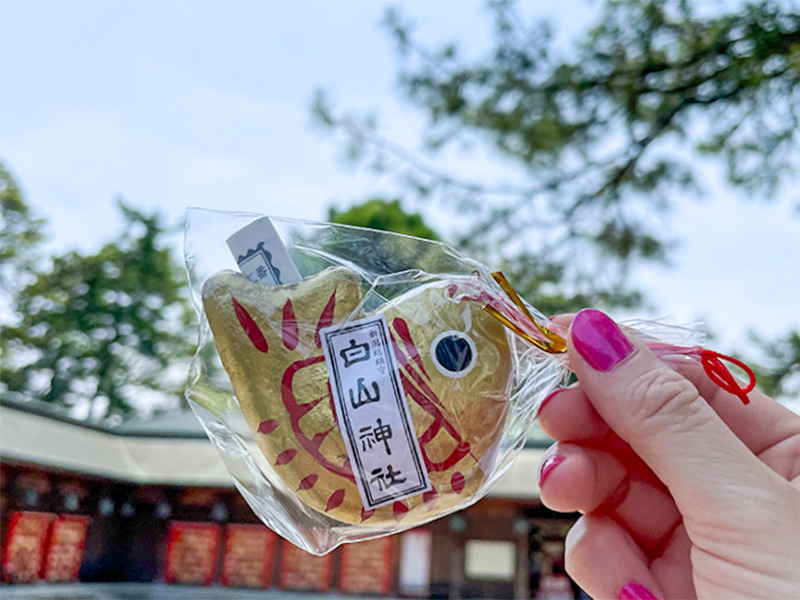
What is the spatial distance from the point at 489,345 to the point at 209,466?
7262 mm

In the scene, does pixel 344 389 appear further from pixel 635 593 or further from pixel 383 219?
pixel 383 219

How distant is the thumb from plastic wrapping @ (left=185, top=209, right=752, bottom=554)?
0.17 ft

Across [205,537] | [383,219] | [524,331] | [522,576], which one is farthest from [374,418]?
[383,219]

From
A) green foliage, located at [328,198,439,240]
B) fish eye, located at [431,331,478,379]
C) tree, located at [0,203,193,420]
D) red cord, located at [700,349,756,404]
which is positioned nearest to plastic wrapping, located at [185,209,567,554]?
fish eye, located at [431,331,478,379]

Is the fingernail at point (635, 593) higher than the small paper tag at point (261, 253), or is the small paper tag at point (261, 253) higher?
the small paper tag at point (261, 253)

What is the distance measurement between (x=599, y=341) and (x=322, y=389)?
11.2 inches

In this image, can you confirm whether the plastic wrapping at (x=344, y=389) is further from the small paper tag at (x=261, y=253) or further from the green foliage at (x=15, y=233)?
the green foliage at (x=15, y=233)

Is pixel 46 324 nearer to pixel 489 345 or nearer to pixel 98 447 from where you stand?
pixel 98 447

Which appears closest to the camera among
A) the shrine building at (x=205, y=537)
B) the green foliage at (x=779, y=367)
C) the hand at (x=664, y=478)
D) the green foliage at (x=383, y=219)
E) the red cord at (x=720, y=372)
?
the hand at (x=664, y=478)

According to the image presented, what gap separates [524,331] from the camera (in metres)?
0.65

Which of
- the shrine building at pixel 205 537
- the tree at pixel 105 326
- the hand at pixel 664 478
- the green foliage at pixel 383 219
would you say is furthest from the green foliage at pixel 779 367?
the tree at pixel 105 326

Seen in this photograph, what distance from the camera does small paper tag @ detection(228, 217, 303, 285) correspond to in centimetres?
62

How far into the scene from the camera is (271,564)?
702 cm

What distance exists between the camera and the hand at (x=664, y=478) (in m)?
0.56
